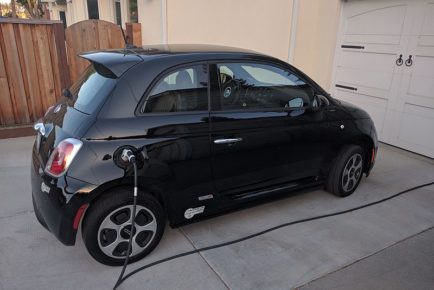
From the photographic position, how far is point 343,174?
386 centimetres

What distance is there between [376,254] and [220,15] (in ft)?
15.5

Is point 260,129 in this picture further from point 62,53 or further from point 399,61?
point 62,53

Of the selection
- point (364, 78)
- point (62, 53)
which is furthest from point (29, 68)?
point (364, 78)

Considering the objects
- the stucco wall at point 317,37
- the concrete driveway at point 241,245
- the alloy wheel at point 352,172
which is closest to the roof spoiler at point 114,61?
the concrete driveway at point 241,245

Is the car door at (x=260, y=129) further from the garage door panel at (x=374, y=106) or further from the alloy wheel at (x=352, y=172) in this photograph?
the garage door panel at (x=374, y=106)

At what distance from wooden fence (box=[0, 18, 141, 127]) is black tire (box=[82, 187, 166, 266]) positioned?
378 cm

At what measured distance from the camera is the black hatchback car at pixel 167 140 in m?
2.43

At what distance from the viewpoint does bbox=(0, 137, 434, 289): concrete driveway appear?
8.48 ft

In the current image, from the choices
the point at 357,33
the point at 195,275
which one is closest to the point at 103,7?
the point at 357,33

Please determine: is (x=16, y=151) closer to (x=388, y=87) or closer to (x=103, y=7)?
(x=388, y=87)

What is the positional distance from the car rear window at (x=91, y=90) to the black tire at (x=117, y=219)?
0.67 meters

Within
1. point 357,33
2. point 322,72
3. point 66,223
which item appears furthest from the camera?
point 322,72

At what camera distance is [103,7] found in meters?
10.4

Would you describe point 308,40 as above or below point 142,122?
above
